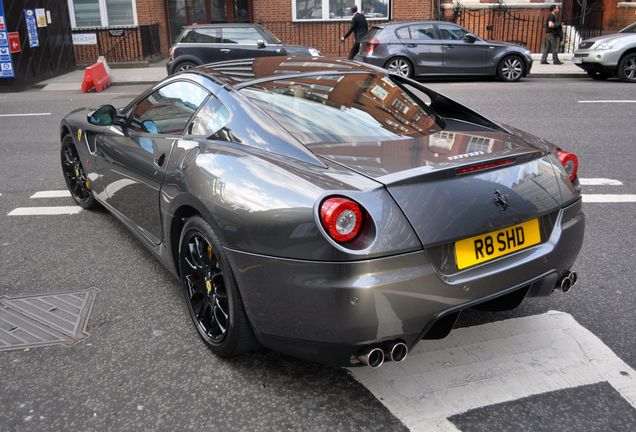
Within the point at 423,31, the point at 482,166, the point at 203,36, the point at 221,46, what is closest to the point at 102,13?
the point at 203,36

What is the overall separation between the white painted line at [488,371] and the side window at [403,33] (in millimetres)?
13300

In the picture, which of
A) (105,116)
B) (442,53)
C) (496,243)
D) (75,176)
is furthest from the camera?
(442,53)

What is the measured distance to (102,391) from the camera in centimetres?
294

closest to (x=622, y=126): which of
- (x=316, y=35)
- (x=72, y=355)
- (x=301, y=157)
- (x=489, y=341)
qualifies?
(x=489, y=341)

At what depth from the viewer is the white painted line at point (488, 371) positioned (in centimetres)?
279

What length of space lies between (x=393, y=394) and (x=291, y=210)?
1.00m

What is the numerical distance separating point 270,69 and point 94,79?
1340cm

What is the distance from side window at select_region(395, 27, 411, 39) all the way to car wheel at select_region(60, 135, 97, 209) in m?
11.6

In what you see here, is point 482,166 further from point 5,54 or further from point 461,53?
point 5,54

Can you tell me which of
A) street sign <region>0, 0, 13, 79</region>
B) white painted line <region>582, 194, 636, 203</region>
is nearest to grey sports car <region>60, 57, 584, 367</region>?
white painted line <region>582, 194, 636, 203</region>

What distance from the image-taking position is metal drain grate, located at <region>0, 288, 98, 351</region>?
3.43 meters

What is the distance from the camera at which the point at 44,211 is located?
5.77 m

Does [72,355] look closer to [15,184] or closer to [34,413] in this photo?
[34,413]

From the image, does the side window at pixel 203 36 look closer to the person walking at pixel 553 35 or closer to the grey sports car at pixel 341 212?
the person walking at pixel 553 35
